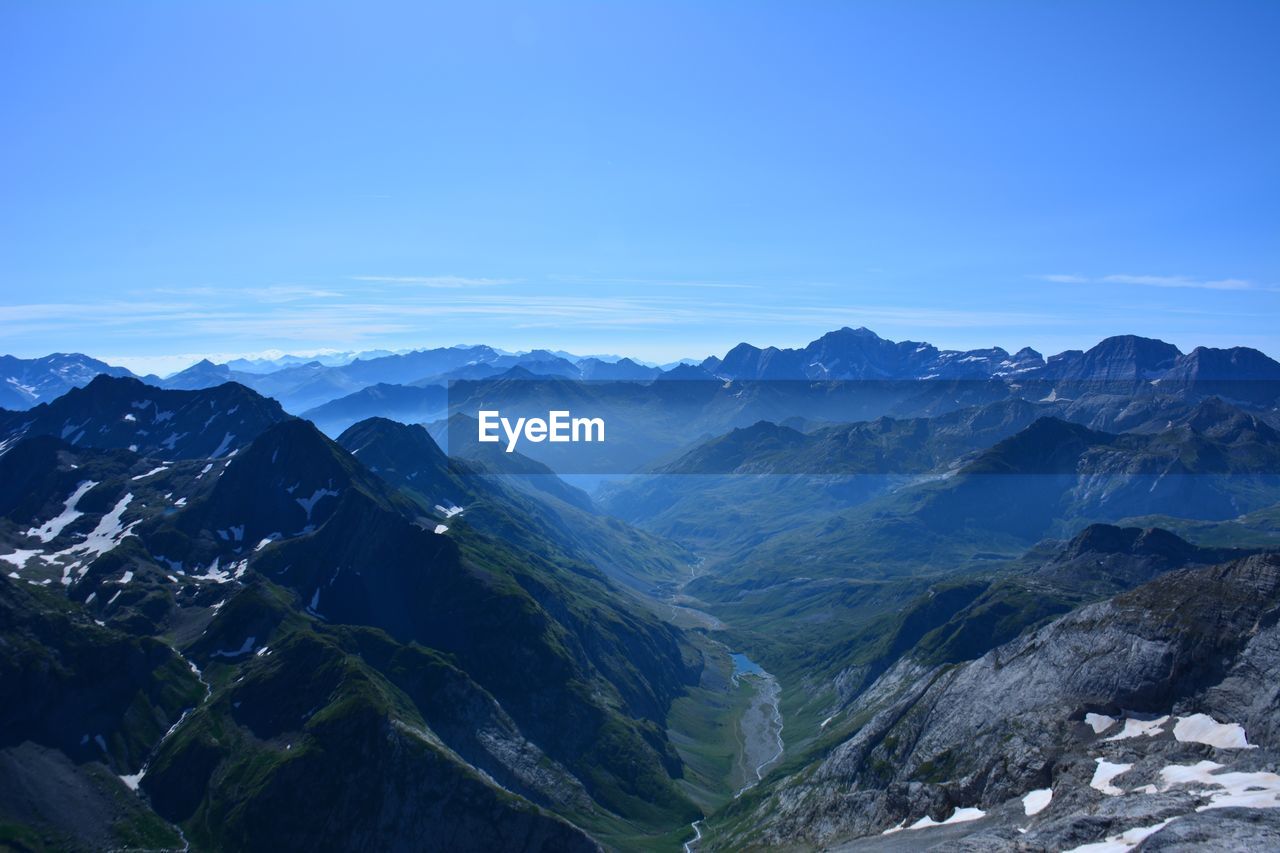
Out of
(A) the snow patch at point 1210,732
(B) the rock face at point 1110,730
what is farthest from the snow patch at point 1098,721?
(A) the snow patch at point 1210,732

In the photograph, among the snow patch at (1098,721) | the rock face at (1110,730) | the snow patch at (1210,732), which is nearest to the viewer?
the rock face at (1110,730)

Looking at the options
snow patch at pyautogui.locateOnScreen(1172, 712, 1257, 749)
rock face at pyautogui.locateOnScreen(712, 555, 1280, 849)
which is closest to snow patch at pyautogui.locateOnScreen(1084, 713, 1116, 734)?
rock face at pyautogui.locateOnScreen(712, 555, 1280, 849)

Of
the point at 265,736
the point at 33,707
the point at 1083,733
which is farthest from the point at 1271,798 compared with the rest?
the point at 33,707

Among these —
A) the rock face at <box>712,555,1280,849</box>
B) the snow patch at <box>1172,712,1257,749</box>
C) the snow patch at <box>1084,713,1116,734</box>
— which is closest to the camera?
the rock face at <box>712,555,1280,849</box>

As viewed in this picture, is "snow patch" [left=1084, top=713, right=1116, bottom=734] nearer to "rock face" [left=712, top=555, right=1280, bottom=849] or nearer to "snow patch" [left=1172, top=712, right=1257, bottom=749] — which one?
"rock face" [left=712, top=555, right=1280, bottom=849]

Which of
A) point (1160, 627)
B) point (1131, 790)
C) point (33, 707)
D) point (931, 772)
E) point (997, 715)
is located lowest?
point (33, 707)

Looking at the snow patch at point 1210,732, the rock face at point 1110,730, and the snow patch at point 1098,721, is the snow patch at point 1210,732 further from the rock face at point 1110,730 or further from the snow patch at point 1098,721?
the snow patch at point 1098,721

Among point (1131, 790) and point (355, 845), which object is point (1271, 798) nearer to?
point (1131, 790)

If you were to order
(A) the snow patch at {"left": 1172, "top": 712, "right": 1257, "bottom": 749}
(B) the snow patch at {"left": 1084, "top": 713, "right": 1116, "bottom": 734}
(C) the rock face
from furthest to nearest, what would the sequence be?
(B) the snow patch at {"left": 1084, "top": 713, "right": 1116, "bottom": 734}
(A) the snow patch at {"left": 1172, "top": 712, "right": 1257, "bottom": 749}
(C) the rock face

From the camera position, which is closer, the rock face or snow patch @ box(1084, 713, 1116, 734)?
the rock face
